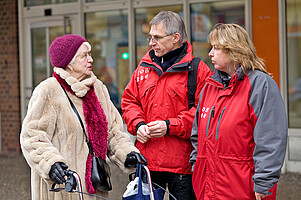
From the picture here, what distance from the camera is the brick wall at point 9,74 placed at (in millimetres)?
10531

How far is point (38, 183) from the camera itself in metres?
3.51

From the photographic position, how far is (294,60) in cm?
805

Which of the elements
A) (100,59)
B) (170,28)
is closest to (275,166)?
(170,28)

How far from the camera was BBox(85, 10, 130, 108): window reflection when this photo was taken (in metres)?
9.59

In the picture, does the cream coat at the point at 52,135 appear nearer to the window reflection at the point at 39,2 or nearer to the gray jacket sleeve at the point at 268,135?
the gray jacket sleeve at the point at 268,135

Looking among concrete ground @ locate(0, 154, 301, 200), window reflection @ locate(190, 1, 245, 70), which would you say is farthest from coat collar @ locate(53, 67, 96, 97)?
window reflection @ locate(190, 1, 245, 70)

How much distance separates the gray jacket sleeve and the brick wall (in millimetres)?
8236

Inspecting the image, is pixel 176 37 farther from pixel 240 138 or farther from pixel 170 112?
pixel 240 138

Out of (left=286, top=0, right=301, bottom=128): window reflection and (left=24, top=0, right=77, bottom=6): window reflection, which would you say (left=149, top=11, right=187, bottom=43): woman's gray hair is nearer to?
(left=286, top=0, right=301, bottom=128): window reflection

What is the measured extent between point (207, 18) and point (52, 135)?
229 inches

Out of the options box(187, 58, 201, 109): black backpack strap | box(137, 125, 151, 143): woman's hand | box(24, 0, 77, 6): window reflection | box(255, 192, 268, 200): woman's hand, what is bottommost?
box(255, 192, 268, 200): woman's hand

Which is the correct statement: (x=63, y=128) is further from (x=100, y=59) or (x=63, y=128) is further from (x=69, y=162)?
(x=100, y=59)

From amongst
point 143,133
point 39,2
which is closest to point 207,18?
point 39,2

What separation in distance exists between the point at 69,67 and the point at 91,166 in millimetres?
741
